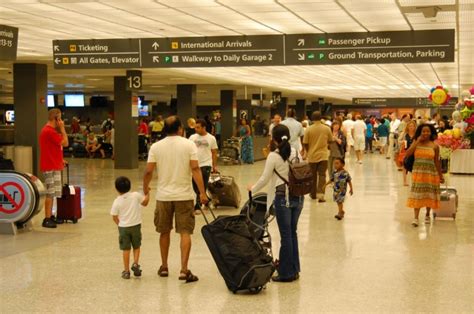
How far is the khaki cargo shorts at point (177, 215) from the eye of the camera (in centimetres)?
725

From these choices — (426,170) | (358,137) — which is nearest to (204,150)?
(426,170)

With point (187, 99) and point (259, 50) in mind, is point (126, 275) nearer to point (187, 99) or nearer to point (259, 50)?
point (259, 50)

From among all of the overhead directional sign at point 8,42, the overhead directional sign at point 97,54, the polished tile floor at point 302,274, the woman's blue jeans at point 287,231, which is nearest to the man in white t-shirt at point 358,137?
the overhead directional sign at point 97,54

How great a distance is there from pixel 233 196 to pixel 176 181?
5.81 metres

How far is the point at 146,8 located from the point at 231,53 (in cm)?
362

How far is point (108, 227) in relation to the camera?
35.3 ft

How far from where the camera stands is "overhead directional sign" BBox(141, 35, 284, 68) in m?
14.3

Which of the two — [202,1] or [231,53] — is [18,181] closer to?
Answer: [202,1]

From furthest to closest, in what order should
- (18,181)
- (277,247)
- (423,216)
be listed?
1. (423,216)
2. (18,181)
3. (277,247)

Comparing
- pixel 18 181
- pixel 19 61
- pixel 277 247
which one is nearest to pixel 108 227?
pixel 18 181

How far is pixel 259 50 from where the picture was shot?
1434 cm

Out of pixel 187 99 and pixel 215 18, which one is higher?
pixel 215 18

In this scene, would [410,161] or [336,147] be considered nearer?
[410,161]

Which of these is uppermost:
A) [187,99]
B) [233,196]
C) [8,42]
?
[8,42]
